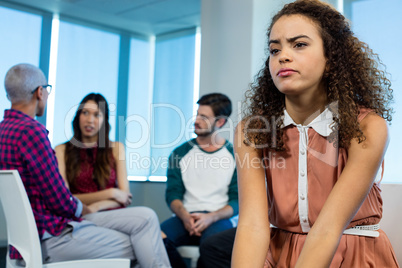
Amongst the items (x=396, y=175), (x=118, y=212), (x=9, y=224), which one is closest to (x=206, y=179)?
(x=118, y=212)

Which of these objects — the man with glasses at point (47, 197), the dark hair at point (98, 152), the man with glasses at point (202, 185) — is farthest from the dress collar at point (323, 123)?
the dark hair at point (98, 152)

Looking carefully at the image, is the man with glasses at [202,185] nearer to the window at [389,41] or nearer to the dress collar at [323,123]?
the window at [389,41]

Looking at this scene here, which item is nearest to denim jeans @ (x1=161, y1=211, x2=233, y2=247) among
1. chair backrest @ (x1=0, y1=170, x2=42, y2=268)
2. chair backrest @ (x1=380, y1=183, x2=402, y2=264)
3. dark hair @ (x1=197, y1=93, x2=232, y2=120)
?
dark hair @ (x1=197, y1=93, x2=232, y2=120)

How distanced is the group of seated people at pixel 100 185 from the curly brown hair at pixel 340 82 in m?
1.08

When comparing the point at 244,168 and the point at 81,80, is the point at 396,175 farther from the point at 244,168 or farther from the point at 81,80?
the point at 81,80

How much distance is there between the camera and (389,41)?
3.52 meters

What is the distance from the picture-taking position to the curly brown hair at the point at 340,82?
1126mm

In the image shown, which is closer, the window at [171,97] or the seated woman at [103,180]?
the seated woman at [103,180]

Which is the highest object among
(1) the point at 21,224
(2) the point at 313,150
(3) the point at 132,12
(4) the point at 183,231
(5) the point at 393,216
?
(3) the point at 132,12

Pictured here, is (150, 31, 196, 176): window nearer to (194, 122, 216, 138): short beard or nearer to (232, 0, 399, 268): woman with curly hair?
(194, 122, 216, 138): short beard

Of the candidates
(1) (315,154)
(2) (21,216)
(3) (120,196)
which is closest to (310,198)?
(1) (315,154)

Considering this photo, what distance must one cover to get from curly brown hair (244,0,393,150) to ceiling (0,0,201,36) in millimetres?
4244

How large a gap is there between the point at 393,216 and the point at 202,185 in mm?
1440

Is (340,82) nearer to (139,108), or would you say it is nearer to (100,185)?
(100,185)
